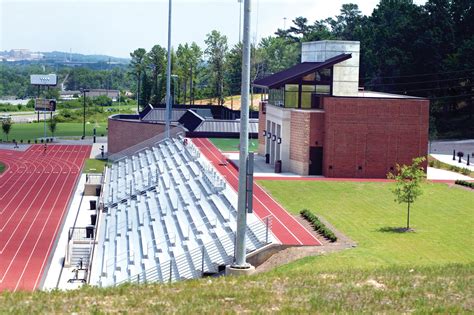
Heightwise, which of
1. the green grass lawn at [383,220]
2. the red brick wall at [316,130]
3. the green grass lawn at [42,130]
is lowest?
the green grass lawn at [42,130]

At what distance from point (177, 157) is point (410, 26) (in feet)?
143

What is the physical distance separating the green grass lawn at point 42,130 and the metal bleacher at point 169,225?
2130 inches

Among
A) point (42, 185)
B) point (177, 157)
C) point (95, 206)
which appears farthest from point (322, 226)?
point (42, 185)

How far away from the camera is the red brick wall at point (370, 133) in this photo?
52594mm

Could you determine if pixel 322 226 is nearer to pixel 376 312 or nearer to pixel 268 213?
pixel 268 213

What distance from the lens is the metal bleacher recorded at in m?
32.6

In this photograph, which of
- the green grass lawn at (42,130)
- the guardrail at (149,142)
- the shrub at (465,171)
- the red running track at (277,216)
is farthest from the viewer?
the green grass lawn at (42,130)

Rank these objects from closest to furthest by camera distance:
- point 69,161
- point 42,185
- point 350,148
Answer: point 350,148 < point 42,185 < point 69,161

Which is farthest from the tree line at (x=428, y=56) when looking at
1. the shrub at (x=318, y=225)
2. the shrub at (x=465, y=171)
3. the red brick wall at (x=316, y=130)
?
the shrub at (x=318, y=225)

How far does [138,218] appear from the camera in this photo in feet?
149

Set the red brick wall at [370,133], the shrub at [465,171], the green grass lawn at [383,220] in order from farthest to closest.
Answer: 1. the shrub at [465,171]
2. the red brick wall at [370,133]
3. the green grass lawn at [383,220]

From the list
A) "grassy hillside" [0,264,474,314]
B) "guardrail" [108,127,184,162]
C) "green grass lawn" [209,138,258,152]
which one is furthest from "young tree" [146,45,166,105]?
"grassy hillside" [0,264,474,314]

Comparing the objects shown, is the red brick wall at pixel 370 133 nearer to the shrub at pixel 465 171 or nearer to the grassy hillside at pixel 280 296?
the shrub at pixel 465 171

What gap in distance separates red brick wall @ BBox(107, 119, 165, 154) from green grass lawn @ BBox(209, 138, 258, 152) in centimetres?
950
